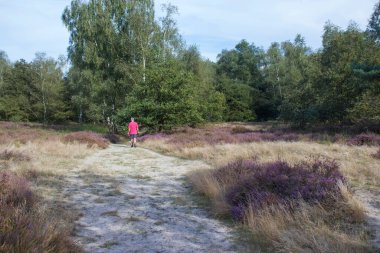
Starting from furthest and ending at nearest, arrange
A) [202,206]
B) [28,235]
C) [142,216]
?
[202,206] < [142,216] < [28,235]

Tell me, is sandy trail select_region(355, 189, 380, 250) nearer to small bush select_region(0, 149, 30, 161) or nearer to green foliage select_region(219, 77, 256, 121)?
small bush select_region(0, 149, 30, 161)

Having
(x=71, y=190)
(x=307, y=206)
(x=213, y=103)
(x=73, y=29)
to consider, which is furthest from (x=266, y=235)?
(x=213, y=103)

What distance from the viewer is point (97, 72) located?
3534 centimetres

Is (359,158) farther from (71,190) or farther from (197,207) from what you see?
(71,190)

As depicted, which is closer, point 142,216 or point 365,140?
point 142,216

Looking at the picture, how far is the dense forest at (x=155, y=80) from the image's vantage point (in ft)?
82.6

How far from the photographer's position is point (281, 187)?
6.32m

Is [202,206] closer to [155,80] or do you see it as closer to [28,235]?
[28,235]

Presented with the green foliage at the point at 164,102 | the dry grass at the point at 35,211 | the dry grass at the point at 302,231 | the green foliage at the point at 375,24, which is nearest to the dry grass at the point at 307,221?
the dry grass at the point at 302,231

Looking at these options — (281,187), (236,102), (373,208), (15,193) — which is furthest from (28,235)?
(236,102)

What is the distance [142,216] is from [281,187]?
8.10 feet

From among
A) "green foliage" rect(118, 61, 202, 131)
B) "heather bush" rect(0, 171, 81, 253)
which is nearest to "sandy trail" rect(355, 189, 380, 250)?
"heather bush" rect(0, 171, 81, 253)

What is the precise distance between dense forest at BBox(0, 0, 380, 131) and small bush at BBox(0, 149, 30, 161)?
14.0 m

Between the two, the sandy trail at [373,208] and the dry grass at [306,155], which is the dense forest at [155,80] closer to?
the dry grass at [306,155]
